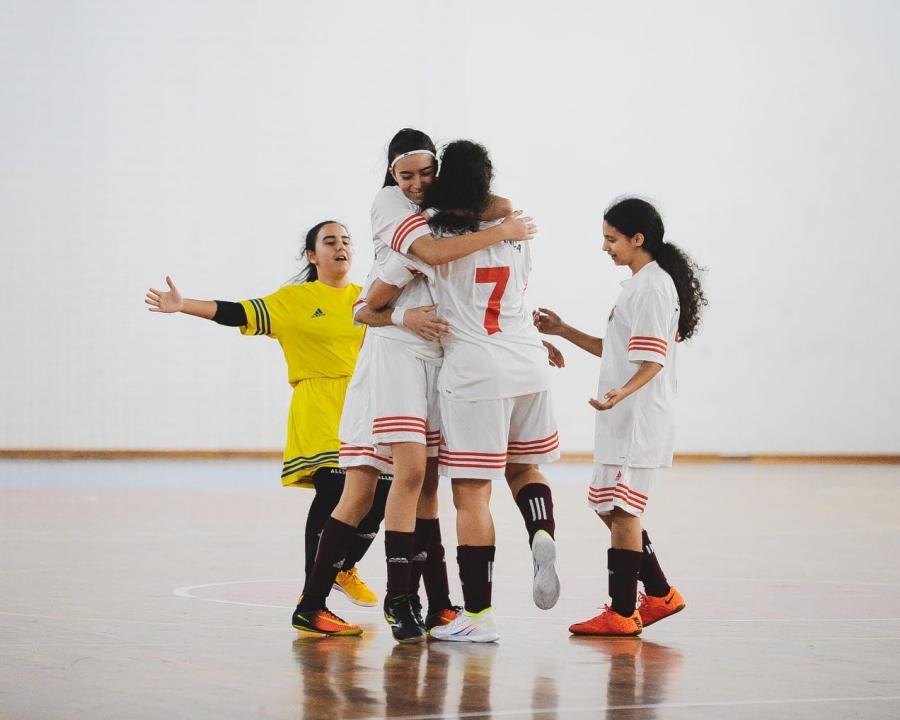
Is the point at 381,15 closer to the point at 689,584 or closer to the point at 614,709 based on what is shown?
the point at 689,584

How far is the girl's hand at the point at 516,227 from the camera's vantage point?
357 centimetres

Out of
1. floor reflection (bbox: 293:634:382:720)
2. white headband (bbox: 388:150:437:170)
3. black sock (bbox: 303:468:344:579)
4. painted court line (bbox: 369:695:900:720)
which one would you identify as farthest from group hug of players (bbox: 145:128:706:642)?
painted court line (bbox: 369:695:900:720)

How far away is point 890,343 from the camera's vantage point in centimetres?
1424

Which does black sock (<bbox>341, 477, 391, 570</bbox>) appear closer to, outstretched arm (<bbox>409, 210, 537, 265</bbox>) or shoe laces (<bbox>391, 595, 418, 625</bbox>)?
shoe laces (<bbox>391, 595, 418, 625</bbox>)

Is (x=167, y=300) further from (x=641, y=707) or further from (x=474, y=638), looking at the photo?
(x=641, y=707)

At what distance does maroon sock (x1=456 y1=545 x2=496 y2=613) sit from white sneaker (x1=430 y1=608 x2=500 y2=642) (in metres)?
0.02

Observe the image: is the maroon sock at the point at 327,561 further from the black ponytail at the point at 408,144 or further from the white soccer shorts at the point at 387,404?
the black ponytail at the point at 408,144

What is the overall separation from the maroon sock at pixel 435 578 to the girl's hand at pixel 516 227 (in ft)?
2.70

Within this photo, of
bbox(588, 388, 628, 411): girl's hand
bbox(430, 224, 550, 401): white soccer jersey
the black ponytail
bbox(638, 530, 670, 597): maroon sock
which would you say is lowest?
bbox(638, 530, 670, 597): maroon sock

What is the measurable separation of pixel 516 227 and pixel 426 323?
0.35 meters

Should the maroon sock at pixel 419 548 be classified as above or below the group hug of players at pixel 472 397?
below

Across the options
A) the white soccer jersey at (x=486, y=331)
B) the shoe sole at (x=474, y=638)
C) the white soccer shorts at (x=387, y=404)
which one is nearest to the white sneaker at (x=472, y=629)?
the shoe sole at (x=474, y=638)

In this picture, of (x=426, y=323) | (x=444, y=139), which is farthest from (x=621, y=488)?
(x=444, y=139)

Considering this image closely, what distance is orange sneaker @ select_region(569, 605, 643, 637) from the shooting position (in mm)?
3688
